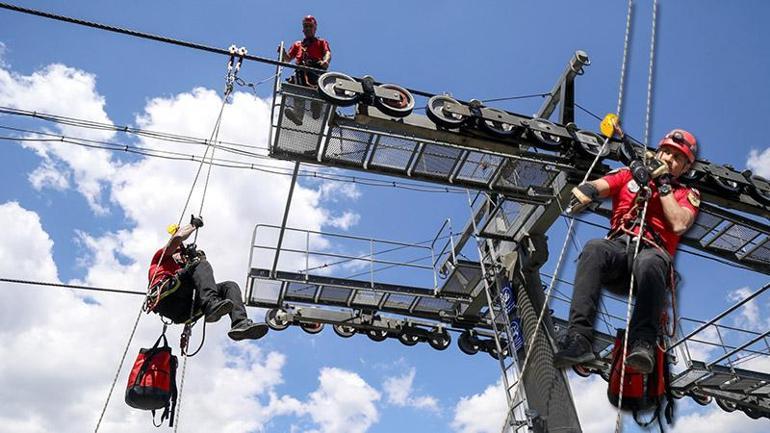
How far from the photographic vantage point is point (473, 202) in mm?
12219

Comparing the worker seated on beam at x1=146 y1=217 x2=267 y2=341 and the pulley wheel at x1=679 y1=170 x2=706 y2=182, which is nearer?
the worker seated on beam at x1=146 y1=217 x2=267 y2=341

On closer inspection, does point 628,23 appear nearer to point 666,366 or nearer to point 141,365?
point 666,366

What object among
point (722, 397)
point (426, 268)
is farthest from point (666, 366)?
point (722, 397)

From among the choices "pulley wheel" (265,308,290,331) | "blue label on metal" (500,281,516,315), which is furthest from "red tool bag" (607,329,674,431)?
"pulley wheel" (265,308,290,331)

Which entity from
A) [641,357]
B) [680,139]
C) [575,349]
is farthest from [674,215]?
[575,349]

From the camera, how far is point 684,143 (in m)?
4.92

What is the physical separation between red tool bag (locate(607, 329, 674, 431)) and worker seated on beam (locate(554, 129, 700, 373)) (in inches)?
13.3

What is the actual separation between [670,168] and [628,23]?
4.05 ft

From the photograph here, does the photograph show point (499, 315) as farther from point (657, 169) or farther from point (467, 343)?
point (657, 169)

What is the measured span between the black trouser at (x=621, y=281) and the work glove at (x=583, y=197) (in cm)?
31

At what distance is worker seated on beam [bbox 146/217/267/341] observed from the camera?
695cm

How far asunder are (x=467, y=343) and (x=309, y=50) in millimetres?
7482

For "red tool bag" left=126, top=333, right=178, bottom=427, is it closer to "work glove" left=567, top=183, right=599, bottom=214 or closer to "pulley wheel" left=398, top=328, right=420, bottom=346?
"work glove" left=567, top=183, right=599, bottom=214

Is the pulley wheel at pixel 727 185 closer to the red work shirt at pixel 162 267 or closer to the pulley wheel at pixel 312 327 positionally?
the pulley wheel at pixel 312 327
